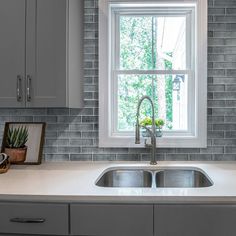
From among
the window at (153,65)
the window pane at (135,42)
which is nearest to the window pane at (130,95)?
the window at (153,65)

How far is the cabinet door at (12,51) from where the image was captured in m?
1.99

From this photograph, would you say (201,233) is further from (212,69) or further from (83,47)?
(83,47)

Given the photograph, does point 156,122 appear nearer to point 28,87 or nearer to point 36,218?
point 28,87

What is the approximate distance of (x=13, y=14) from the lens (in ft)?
6.53

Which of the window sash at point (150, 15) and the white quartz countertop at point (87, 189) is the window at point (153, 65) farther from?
the white quartz countertop at point (87, 189)

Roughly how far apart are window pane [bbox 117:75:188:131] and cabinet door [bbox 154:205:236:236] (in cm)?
106

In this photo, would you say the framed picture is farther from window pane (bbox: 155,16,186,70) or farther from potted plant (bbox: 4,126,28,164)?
window pane (bbox: 155,16,186,70)

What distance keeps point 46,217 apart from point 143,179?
2.79 ft

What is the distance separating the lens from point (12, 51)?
1993 millimetres

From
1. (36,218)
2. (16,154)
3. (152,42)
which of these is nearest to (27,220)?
(36,218)

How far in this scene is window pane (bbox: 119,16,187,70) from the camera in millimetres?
2471

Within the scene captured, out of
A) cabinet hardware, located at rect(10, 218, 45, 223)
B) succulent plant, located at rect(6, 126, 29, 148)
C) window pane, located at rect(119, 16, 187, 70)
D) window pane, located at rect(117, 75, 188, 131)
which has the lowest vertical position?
cabinet hardware, located at rect(10, 218, 45, 223)

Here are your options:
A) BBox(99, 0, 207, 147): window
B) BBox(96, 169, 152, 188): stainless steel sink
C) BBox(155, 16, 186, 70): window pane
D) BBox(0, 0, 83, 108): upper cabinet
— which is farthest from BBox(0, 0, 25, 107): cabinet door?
BBox(155, 16, 186, 70): window pane

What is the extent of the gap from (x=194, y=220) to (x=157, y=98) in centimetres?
119
